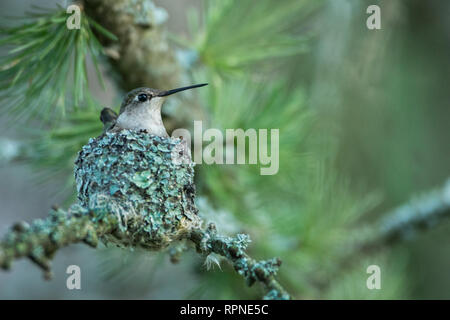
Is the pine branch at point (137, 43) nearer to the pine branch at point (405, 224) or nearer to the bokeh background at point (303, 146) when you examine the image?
the bokeh background at point (303, 146)

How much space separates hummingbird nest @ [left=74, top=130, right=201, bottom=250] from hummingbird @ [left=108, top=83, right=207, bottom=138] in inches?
4.7

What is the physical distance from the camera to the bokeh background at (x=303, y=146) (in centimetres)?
243

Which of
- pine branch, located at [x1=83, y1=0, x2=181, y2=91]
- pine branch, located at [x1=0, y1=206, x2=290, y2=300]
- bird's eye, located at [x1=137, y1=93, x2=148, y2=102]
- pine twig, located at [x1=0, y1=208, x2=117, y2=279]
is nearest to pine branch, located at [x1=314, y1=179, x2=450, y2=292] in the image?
pine branch, located at [x1=83, y1=0, x2=181, y2=91]

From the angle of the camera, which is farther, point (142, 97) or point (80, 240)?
point (142, 97)

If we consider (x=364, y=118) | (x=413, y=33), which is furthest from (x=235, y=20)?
(x=413, y=33)

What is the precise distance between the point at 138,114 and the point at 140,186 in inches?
21.4

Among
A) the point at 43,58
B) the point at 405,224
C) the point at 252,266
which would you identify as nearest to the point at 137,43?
the point at 43,58

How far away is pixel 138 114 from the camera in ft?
6.53

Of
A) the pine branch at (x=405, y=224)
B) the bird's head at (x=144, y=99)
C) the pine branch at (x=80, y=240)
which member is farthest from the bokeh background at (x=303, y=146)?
the pine branch at (x=80, y=240)

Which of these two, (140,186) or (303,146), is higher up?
(303,146)

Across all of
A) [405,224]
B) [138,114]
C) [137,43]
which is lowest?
[405,224]

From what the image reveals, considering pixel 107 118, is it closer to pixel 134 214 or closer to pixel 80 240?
pixel 134 214

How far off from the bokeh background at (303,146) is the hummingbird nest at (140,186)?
283 mm

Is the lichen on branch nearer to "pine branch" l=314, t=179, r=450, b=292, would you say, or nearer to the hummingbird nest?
the hummingbird nest
